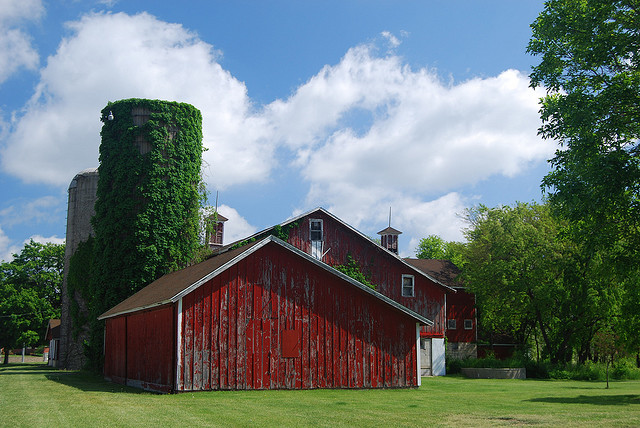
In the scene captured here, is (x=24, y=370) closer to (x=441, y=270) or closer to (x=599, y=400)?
(x=441, y=270)

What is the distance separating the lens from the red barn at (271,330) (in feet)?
68.1

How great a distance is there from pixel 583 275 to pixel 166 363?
1091 inches

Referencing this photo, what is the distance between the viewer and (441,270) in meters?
48.6

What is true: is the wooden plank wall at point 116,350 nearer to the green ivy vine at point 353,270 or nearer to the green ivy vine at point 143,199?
the green ivy vine at point 143,199

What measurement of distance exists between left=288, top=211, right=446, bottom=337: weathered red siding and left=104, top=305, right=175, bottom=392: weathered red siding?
11.5m

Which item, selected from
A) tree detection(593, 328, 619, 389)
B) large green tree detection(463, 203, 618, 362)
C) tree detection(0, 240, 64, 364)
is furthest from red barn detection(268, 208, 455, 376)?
tree detection(0, 240, 64, 364)

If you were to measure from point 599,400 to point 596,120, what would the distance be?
9107 mm

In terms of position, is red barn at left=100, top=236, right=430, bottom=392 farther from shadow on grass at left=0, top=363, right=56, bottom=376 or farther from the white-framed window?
shadow on grass at left=0, top=363, right=56, bottom=376

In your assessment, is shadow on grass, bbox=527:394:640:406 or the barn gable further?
the barn gable

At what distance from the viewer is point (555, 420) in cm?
1416

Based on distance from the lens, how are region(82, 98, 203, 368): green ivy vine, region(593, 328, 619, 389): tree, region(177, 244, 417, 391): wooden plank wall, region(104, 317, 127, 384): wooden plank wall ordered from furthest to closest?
region(593, 328, 619, 389): tree → region(82, 98, 203, 368): green ivy vine → region(104, 317, 127, 384): wooden plank wall → region(177, 244, 417, 391): wooden plank wall

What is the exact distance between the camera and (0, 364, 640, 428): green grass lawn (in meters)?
13.4

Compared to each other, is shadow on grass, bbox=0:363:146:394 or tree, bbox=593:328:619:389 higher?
tree, bbox=593:328:619:389

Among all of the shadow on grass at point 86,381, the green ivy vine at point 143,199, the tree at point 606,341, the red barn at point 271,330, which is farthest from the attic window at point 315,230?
the tree at point 606,341
